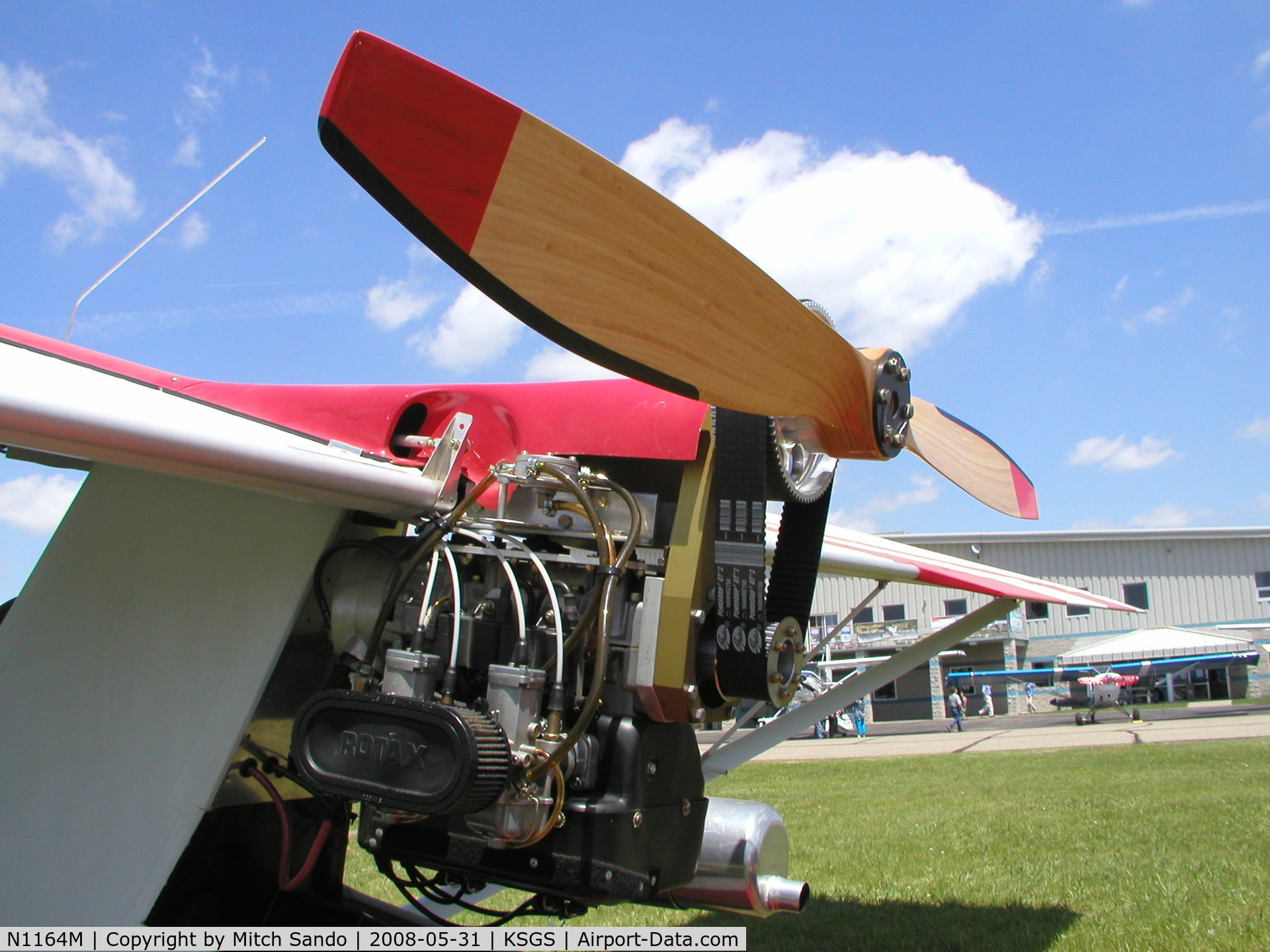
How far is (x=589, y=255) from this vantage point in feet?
6.18

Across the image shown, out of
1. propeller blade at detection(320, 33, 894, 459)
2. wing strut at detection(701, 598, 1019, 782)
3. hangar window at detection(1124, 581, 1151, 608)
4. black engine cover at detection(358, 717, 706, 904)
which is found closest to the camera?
propeller blade at detection(320, 33, 894, 459)

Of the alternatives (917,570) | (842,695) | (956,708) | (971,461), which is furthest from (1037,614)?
(971,461)

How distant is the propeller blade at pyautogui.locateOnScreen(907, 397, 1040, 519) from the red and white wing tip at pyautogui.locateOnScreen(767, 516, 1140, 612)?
43.0 inches

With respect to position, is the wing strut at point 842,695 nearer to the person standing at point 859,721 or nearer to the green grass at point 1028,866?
the green grass at point 1028,866

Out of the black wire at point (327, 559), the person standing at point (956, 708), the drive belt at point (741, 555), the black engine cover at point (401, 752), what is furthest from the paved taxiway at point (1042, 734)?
the black engine cover at point (401, 752)

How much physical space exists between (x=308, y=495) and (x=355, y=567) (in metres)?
0.38

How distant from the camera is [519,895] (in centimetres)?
582

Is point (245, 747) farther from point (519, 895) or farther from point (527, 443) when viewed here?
point (519, 895)

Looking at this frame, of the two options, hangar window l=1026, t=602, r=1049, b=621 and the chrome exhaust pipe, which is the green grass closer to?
the chrome exhaust pipe

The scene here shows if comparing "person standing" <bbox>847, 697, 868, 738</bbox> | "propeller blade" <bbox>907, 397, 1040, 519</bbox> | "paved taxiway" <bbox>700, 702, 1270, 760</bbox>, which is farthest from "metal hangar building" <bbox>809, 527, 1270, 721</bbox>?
"propeller blade" <bbox>907, 397, 1040, 519</bbox>

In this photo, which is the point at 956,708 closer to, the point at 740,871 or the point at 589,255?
the point at 740,871

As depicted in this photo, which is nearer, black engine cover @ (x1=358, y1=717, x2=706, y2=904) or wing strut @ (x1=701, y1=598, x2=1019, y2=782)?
black engine cover @ (x1=358, y1=717, x2=706, y2=904)

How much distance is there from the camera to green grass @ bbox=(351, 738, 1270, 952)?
4.73m

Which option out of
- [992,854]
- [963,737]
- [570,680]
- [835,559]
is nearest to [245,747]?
[570,680]
